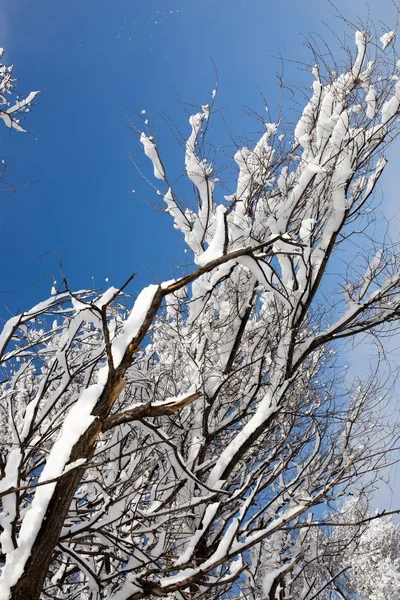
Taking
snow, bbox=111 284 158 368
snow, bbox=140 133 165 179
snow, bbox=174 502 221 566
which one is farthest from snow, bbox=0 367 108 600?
snow, bbox=140 133 165 179

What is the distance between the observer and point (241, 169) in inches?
215

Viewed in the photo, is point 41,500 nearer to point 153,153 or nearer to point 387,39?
point 153,153

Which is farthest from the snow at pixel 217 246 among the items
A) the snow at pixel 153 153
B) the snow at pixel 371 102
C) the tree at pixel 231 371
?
the snow at pixel 371 102

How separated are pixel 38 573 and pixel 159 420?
273 centimetres

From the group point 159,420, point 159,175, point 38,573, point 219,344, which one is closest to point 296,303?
point 219,344

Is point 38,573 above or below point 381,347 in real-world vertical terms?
below

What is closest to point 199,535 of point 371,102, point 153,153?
point 153,153

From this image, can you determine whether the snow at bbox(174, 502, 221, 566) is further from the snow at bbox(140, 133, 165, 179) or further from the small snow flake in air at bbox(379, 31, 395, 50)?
the small snow flake in air at bbox(379, 31, 395, 50)

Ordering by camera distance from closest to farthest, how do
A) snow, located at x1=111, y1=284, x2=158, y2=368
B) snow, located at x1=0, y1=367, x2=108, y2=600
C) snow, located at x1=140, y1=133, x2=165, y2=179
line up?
snow, located at x1=0, y1=367, x2=108, y2=600 < snow, located at x1=111, y1=284, x2=158, y2=368 < snow, located at x1=140, y1=133, x2=165, y2=179

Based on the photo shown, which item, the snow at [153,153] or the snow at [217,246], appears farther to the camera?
the snow at [153,153]

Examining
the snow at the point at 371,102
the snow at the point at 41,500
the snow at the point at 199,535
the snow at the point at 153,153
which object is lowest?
the snow at the point at 199,535

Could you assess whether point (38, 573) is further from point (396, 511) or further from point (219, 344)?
point (219, 344)

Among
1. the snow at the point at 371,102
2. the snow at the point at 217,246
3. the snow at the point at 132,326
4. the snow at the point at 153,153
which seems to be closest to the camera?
the snow at the point at 132,326

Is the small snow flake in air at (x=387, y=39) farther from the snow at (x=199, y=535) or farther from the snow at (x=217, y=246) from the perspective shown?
the snow at (x=199, y=535)
